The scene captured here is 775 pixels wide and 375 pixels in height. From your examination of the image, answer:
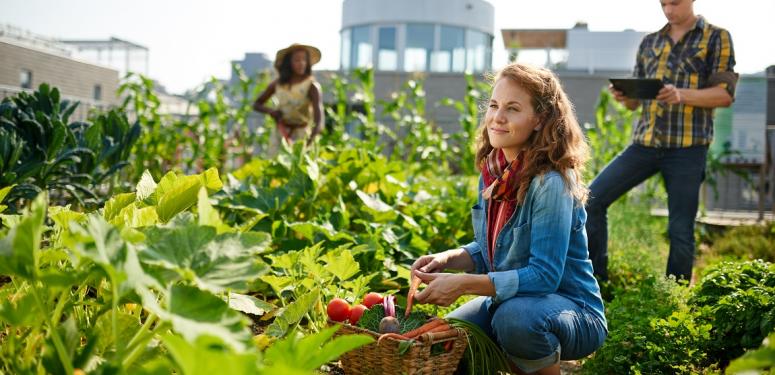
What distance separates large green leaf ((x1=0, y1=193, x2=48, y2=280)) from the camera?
3.34ft

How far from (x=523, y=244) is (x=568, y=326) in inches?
10.9

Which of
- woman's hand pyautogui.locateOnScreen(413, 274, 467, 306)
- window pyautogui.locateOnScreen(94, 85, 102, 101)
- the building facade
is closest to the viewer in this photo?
woman's hand pyautogui.locateOnScreen(413, 274, 467, 306)

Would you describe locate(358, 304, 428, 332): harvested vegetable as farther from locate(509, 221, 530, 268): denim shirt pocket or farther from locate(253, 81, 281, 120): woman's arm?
locate(253, 81, 281, 120): woman's arm

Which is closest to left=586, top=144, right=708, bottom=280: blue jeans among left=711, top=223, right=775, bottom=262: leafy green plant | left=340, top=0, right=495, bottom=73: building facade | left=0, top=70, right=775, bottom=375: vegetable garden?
left=0, top=70, right=775, bottom=375: vegetable garden

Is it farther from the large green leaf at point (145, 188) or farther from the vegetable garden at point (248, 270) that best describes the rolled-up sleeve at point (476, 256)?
the large green leaf at point (145, 188)

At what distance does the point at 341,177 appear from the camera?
13.3ft

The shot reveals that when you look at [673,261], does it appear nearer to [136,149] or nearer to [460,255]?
[460,255]

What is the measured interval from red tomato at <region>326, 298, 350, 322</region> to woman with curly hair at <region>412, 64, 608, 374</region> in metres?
0.26

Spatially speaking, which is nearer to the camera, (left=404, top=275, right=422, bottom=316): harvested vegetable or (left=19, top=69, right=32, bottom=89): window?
(left=404, top=275, right=422, bottom=316): harvested vegetable

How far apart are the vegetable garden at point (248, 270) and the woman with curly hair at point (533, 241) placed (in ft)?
0.52

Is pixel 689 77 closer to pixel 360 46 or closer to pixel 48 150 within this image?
pixel 48 150

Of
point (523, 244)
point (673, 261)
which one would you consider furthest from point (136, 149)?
point (523, 244)

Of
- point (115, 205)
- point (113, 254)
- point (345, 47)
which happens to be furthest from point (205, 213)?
point (345, 47)

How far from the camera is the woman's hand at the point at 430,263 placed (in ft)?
7.48
